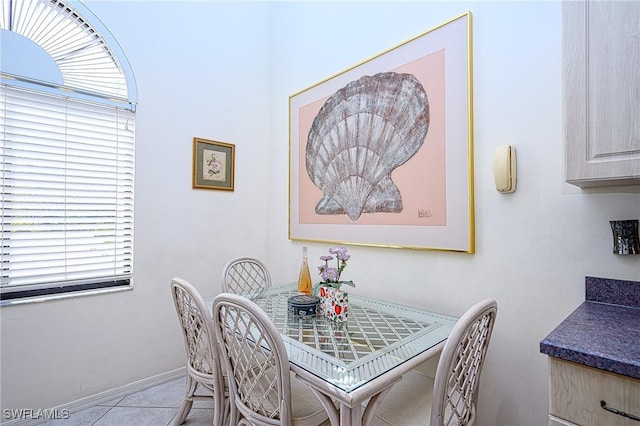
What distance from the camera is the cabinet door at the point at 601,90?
942 mm

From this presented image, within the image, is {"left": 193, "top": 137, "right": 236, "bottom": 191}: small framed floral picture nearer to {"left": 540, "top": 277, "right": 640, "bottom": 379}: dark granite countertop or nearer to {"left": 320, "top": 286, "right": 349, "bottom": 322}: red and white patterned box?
{"left": 320, "top": 286, "right": 349, "bottom": 322}: red and white patterned box

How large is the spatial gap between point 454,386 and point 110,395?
224 centimetres

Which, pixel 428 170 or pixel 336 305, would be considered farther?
pixel 428 170

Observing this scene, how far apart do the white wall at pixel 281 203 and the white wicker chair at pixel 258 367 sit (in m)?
0.94

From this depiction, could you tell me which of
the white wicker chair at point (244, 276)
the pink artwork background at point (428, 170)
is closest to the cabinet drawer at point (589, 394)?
the pink artwork background at point (428, 170)

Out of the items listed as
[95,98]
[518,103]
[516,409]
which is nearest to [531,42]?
[518,103]

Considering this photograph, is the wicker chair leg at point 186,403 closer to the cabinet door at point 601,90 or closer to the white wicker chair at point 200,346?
the white wicker chair at point 200,346

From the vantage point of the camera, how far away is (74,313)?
1.97 meters

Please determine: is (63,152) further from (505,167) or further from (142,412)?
(505,167)

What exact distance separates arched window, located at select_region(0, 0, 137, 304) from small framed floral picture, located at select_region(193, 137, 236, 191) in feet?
1.51

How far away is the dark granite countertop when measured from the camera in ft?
2.51

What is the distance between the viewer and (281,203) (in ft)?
9.24
